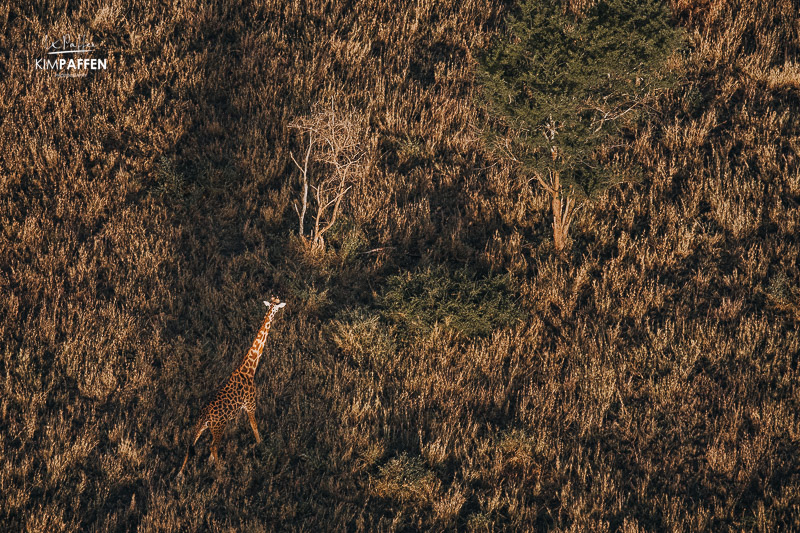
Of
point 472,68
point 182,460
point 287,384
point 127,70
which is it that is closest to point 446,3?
point 472,68

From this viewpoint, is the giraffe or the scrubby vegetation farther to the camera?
the scrubby vegetation

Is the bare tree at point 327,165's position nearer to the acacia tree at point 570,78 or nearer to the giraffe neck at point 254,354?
the acacia tree at point 570,78

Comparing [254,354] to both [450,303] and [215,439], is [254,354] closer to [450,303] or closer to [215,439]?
[215,439]

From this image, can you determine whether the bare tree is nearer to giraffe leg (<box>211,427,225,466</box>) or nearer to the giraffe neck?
the giraffe neck

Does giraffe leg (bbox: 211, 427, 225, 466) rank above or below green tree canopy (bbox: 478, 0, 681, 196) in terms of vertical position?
below
